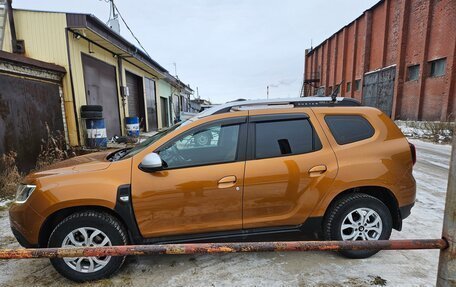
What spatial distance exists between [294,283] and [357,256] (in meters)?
0.90

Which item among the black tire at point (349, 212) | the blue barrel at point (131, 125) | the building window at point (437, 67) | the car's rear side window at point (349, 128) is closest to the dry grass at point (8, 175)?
the black tire at point (349, 212)

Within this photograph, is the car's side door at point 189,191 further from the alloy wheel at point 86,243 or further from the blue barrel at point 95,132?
the blue barrel at point 95,132

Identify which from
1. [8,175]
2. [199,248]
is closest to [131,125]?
[8,175]

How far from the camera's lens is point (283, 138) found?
10.3 feet

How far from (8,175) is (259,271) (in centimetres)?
572

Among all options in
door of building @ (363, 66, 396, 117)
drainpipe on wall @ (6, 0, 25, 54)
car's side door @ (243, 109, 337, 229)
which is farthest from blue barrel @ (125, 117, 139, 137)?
door of building @ (363, 66, 396, 117)

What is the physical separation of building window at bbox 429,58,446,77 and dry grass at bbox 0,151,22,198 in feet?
67.6

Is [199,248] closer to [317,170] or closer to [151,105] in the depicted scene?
[317,170]

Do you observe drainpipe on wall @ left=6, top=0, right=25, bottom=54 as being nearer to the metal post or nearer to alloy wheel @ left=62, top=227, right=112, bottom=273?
alloy wheel @ left=62, top=227, right=112, bottom=273

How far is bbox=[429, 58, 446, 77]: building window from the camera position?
16448mm

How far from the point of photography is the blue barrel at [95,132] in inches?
344

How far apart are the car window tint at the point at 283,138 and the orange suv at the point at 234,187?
12 millimetres

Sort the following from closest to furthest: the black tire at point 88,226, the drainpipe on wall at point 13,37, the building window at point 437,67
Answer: the black tire at point 88,226 → the drainpipe on wall at point 13,37 → the building window at point 437,67

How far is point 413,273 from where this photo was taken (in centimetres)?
289
